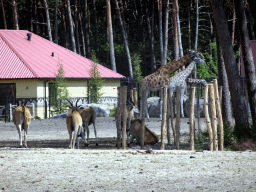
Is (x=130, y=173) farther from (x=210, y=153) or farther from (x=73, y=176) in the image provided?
(x=210, y=153)

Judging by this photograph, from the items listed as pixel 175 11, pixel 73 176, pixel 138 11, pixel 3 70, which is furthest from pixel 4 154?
pixel 138 11

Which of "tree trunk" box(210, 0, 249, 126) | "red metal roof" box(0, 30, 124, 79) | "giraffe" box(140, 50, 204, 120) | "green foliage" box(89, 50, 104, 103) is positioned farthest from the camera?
"green foliage" box(89, 50, 104, 103)

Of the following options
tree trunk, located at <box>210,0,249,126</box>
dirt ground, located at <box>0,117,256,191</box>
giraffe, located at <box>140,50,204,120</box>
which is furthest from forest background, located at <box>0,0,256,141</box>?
dirt ground, located at <box>0,117,256,191</box>

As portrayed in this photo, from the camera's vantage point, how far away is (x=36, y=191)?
722cm

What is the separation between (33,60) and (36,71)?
2.42m

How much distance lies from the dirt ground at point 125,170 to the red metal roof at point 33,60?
1745cm

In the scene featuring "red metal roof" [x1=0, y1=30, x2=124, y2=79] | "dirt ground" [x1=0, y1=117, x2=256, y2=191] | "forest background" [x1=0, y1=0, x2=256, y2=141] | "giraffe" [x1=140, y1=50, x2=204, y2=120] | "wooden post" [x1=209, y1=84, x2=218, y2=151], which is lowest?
"dirt ground" [x1=0, y1=117, x2=256, y2=191]

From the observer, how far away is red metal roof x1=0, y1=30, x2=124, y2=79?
96.0ft

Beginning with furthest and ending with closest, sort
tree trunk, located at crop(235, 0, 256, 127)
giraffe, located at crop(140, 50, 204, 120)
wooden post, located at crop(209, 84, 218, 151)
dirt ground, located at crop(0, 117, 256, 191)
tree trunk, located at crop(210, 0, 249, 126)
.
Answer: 1. giraffe, located at crop(140, 50, 204, 120)
2. tree trunk, located at crop(235, 0, 256, 127)
3. tree trunk, located at crop(210, 0, 249, 126)
4. wooden post, located at crop(209, 84, 218, 151)
5. dirt ground, located at crop(0, 117, 256, 191)

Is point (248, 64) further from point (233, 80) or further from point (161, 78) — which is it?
point (161, 78)

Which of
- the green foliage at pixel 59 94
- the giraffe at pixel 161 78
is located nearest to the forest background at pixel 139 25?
the giraffe at pixel 161 78

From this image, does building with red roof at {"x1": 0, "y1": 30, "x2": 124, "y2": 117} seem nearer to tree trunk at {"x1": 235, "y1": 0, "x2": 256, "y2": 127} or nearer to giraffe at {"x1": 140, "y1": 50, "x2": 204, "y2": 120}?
giraffe at {"x1": 140, "y1": 50, "x2": 204, "y2": 120}

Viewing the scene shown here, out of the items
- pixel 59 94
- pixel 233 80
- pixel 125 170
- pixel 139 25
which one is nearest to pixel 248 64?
pixel 233 80

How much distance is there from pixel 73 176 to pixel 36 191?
1.21 meters
